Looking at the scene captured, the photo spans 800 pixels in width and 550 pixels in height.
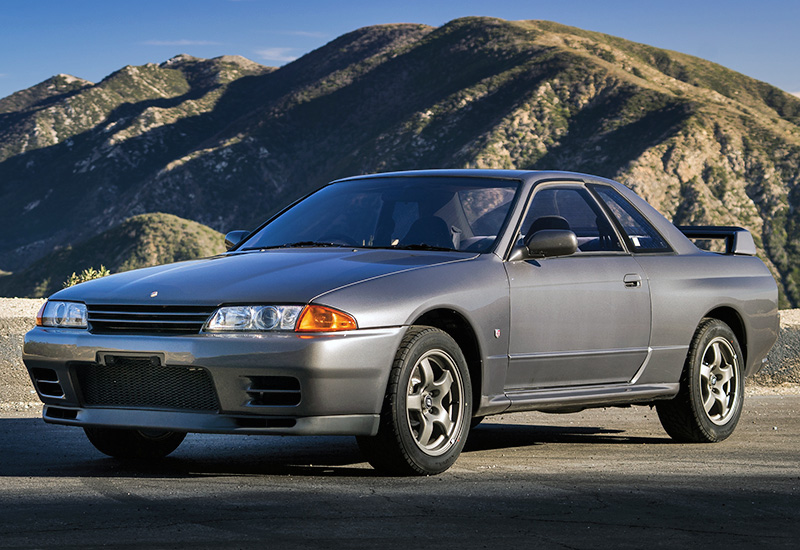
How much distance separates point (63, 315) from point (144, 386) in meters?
0.72

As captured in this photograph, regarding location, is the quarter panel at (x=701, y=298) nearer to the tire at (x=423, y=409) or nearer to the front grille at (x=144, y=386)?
the tire at (x=423, y=409)

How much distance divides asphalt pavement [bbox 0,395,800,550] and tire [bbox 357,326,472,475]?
0.13m

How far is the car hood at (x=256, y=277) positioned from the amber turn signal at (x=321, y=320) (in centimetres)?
8

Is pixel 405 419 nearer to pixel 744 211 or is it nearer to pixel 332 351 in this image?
pixel 332 351

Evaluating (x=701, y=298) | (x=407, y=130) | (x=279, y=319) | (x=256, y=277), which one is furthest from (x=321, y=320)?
(x=407, y=130)

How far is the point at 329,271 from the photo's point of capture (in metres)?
6.07

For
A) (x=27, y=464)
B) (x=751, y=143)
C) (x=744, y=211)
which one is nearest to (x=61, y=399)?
(x=27, y=464)

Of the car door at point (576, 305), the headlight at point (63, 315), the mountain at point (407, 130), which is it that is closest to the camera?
the headlight at point (63, 315)

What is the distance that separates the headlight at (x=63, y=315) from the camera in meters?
6.24

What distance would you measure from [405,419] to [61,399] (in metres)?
1.87

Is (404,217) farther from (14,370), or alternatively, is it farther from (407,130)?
(407,130)

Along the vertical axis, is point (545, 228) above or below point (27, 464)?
above

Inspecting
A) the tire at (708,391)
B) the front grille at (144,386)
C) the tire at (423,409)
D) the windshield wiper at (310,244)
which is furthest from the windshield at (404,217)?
the tire at (708,391)

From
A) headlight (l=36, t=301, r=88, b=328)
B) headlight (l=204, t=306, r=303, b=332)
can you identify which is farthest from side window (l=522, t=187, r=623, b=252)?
headlight (l=36, t=301, r=88, b=328)
